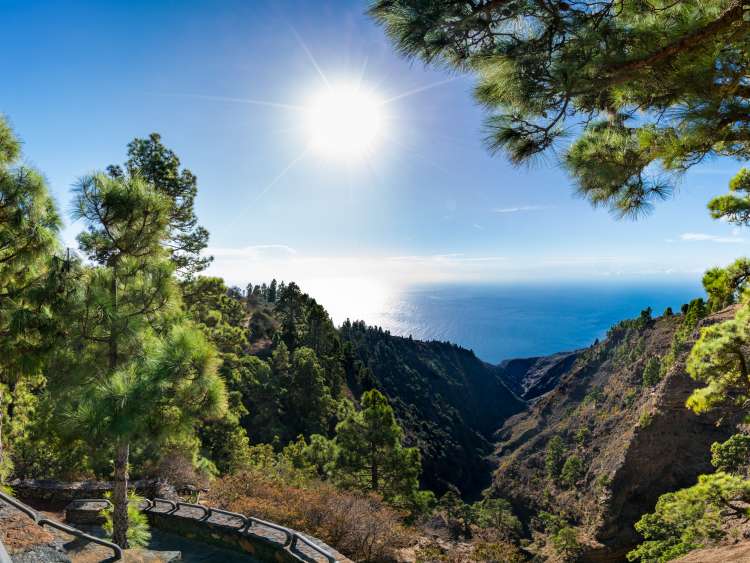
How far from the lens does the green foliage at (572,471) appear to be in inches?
1797

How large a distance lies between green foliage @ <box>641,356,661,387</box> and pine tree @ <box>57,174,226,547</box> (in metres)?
51.8

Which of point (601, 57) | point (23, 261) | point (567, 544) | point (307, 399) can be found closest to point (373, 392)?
point (23, 261)

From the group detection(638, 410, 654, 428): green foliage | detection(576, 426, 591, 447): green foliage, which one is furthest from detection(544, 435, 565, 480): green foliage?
detection(638, 410, 654, 428): green foliage

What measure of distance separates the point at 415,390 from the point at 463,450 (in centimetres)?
1628

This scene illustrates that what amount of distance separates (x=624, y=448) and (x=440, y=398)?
5675 centimetres

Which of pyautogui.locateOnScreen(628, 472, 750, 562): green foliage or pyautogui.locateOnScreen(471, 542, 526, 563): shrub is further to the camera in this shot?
pyautogui.locateOnScreen(471, 542, 526, 563): shrub

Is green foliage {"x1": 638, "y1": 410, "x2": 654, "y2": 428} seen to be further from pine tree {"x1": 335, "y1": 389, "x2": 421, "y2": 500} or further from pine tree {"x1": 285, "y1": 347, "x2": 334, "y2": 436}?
pine tree {"x1": 335, "y1": 389, "x2": 421, "y2": 500}

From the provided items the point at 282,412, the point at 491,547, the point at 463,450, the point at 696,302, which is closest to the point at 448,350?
the point at 463,450

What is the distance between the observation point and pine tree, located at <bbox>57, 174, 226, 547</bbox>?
5.15m

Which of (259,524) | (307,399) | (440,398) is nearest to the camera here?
(259,524)

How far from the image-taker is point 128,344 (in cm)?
621

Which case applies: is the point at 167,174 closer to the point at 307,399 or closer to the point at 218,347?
the point at 218,347

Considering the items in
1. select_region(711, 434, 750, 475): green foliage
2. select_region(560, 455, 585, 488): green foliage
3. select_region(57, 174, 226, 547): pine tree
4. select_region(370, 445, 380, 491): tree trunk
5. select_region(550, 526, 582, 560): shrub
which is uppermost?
select_region(57, 174, 226, 547): pine tree

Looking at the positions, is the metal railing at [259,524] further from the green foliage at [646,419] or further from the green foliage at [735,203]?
the green foliage at [646,419]
